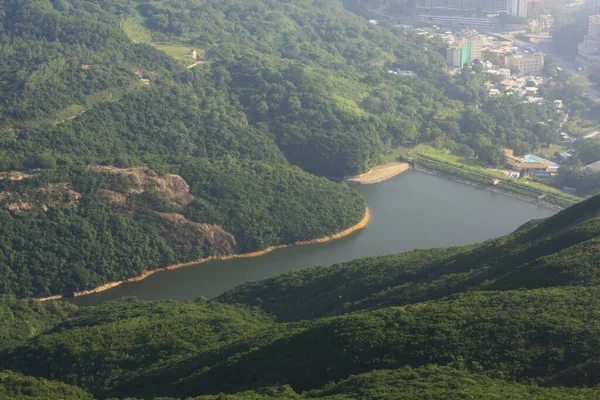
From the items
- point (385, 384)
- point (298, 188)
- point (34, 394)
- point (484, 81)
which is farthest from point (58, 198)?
point (484, 81)

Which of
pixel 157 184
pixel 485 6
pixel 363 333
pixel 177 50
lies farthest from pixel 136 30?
pixel 363 333

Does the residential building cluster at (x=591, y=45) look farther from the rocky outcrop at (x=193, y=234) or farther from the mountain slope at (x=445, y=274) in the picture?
the mountain slope at (x=445, y=274)

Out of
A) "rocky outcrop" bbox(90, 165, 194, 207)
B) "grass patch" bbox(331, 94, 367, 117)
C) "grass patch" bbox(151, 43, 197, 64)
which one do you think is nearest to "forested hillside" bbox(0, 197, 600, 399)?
"rocky outcrop" bbox(90, 165, 194, 207)

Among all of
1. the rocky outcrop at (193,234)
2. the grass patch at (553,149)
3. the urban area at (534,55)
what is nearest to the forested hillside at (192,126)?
the rocky outcrop at (193,234)

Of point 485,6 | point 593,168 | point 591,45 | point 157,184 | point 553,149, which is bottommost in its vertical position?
point 553,149

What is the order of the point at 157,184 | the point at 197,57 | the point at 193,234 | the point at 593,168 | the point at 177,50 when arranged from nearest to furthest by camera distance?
the point at 193,234 → the point at 157,184 → the point at 593,168 → the point at 197,57 → the point at 177,50

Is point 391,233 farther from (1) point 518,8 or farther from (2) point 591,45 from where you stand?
(1) point 518,8
